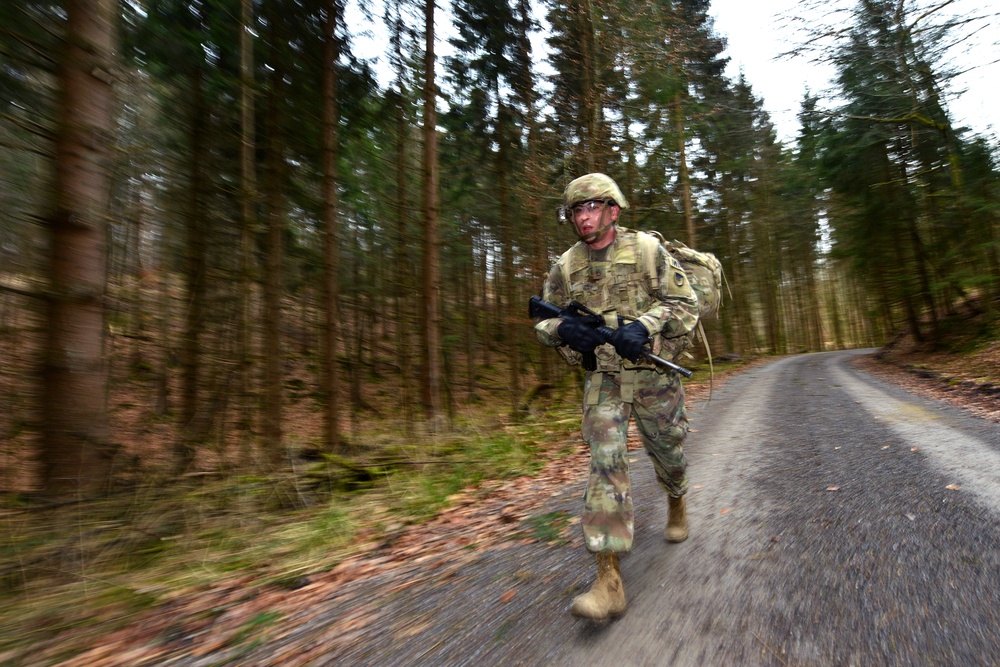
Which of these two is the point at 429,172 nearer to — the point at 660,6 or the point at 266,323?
the point at 266,323

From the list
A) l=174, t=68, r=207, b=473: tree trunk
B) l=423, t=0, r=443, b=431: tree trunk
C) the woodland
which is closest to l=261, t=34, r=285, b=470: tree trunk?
the woodland

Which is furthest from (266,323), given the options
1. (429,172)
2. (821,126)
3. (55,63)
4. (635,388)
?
(821,126)

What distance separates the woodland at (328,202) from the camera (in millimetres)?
3967

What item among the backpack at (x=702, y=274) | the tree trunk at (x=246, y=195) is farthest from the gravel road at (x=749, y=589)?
the tree trunk at (x=246, y=195)

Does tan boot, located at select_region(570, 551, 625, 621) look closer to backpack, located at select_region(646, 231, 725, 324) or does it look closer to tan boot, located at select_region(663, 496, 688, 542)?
tan boot, located at select_region(663, 496, 688, 542)

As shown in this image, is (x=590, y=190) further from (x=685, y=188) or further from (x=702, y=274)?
(x=685, y=188)

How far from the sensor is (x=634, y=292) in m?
2.91

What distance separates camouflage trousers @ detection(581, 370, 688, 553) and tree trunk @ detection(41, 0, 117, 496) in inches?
146

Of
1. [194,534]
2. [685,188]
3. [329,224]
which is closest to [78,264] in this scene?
[194,534]

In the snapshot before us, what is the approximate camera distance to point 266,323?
765 centimetres

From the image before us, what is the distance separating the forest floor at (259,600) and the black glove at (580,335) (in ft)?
4.76

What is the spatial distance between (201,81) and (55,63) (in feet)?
14.7

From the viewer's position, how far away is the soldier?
263 cm

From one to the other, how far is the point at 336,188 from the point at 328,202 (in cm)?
97
